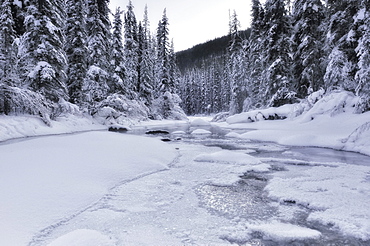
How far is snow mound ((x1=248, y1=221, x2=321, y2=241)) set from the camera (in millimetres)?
3008

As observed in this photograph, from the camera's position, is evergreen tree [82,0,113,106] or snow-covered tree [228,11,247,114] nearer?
evergreen tree [82,0,113,106]

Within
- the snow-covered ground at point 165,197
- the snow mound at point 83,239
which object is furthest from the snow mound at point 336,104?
the snow mound at point 83,239

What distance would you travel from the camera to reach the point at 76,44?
20.2 m

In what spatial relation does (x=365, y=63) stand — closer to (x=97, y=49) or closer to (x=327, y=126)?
(x=327, y=126)

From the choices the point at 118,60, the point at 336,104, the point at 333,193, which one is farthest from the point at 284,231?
the point at 118,60

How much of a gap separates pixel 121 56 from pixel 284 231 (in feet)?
81.4

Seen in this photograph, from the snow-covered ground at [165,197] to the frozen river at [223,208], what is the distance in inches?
0.6

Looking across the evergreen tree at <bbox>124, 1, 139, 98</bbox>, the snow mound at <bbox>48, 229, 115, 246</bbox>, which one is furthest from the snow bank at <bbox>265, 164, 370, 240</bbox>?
the evergreen tree at <bbox>124, 1, 139, 98</bbox>

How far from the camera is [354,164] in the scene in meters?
6.77

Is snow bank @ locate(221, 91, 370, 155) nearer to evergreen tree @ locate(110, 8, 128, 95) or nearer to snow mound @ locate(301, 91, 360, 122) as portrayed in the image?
snow mound @ locate(301, 91, 360, 122)

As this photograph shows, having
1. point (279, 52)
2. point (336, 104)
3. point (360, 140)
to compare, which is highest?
point (279, 52)

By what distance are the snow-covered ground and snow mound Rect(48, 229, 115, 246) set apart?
11 mm

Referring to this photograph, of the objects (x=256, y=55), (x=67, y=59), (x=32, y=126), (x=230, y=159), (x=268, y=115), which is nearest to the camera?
(x=230, y=159)

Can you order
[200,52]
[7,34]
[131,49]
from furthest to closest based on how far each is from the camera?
1. [200,52]
2. [131,49]
3. [7,34]
